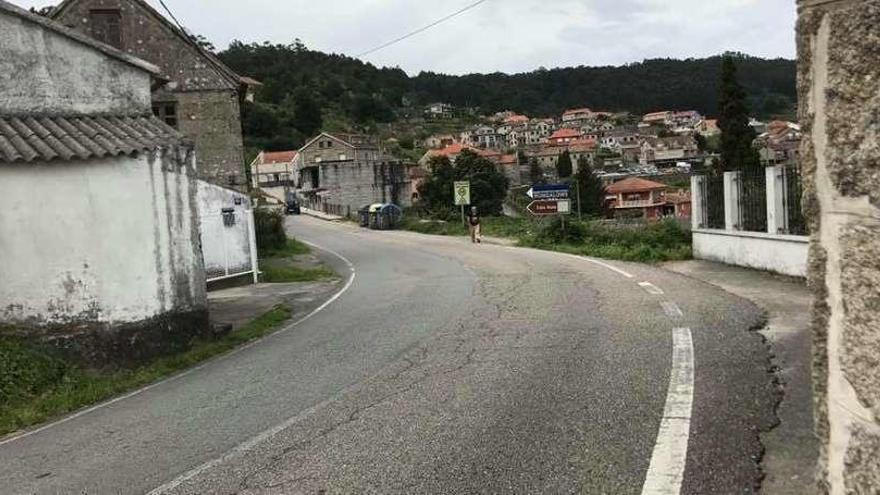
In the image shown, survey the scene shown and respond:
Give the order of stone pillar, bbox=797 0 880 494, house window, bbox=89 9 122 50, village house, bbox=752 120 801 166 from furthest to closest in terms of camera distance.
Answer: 1. house window, bbox=89 9 122 50
2. village house, bbox=752 120 801 166
3. stone pillar, bbox=797 0 880 494

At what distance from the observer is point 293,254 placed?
3116 cm

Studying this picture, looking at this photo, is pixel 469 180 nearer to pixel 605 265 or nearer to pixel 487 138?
pixel 605 265

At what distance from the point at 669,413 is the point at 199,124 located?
23931 mm

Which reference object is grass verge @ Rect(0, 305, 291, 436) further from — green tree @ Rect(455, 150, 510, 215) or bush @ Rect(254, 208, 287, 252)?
green tree @ Rect(455, 150, 510, 215)

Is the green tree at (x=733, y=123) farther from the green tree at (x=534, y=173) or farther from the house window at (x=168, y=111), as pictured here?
the green tree at (x=534, y=173)

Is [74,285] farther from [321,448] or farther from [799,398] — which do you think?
[799,398]

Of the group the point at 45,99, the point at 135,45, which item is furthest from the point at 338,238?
the point at 45,99

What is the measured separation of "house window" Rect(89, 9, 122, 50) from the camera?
2468 centimetres

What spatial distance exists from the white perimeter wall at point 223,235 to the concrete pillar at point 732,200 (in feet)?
42.3

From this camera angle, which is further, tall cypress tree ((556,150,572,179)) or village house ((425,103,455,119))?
village house ((425,103,455,119))

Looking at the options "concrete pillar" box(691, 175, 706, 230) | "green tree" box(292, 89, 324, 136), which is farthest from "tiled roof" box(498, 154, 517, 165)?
"concrete pillar" box(691, 175, 706, 230)

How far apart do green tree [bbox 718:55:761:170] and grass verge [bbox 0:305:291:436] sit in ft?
123

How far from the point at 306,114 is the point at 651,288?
120551mm

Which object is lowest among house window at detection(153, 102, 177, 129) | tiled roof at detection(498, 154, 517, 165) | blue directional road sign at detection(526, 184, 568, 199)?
blue directional road sign at detection(526, 184, 568, 199)
